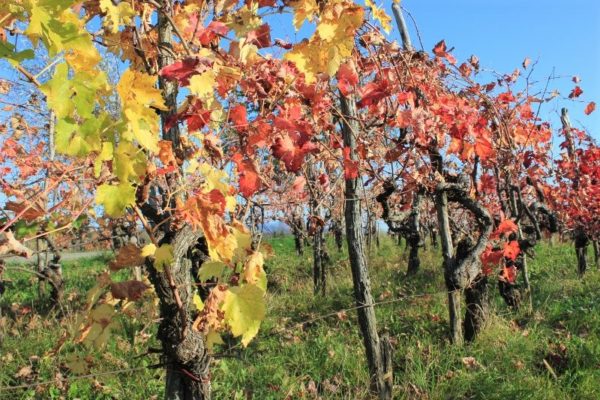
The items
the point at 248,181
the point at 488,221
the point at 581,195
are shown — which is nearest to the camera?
the point at 248,181

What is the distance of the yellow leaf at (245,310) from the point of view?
1576 mm

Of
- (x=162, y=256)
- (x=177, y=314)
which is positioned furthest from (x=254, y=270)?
(x=177, y=314)

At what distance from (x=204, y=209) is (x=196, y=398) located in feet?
2.95

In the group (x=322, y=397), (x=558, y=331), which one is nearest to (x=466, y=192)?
(x=558, y=331)

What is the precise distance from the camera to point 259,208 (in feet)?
14.3

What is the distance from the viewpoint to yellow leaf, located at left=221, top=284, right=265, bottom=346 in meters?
A: 1.58

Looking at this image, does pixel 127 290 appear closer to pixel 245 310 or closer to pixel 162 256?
pixel 162 256

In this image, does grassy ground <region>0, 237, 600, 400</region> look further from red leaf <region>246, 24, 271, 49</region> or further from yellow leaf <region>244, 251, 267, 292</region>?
red leaf <region>246, 24, 271, 49</region>

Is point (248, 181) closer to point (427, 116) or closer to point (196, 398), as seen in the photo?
point (196, 398)

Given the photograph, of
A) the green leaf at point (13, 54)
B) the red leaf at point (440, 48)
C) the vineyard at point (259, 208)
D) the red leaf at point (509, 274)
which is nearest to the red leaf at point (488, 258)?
the vineyard at point (259, 208)

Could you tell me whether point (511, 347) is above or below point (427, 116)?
below

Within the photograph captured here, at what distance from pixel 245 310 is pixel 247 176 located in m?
0.83

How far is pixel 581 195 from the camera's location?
962 cm

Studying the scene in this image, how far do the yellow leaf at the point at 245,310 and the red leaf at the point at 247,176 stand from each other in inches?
28.4
